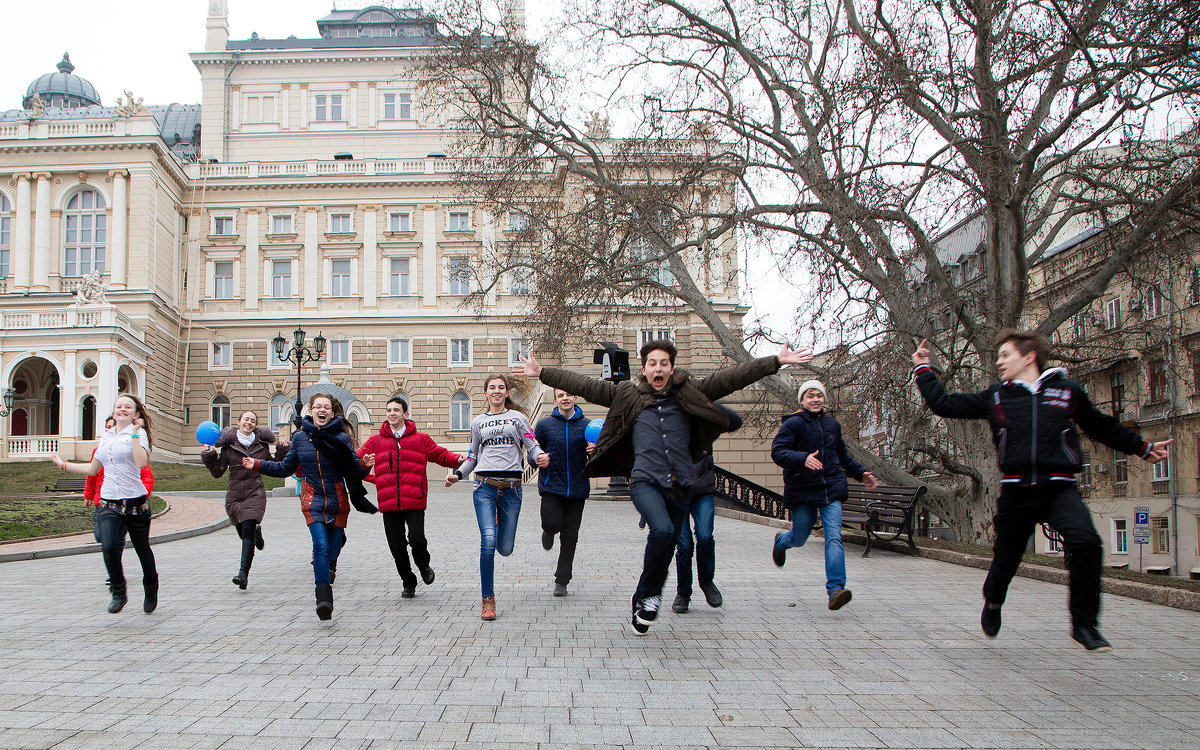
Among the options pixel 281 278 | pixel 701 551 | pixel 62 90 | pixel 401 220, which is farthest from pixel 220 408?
pixel 701 551

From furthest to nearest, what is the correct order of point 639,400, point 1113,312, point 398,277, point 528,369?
point 398,277
point 1113,312
point 528,369
point 639,400

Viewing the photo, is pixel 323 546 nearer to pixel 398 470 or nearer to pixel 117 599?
pixel 398 470

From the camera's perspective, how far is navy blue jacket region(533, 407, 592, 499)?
925cm

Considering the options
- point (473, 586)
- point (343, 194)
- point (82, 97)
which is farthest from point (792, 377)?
point (82, 97)

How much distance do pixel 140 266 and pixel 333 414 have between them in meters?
47.7

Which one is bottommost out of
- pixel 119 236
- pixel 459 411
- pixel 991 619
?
pixel 991 619

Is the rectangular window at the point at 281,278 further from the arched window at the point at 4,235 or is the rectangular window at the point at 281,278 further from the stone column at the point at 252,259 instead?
the arched window at the point at 4,235

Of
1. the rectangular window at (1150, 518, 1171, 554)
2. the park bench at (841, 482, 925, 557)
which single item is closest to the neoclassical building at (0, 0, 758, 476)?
the rectangular window at (1150, 518, 1171, 554)

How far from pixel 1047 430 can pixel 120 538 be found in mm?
7417

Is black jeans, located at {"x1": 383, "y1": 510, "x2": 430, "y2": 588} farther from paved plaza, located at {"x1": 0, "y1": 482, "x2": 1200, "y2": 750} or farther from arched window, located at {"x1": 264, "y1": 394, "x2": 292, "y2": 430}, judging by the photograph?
arched window, located at {"x1": 264, "y1": 394, "x2": 292, "y2": 430}

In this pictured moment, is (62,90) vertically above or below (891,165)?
above

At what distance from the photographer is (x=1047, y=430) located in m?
6.14

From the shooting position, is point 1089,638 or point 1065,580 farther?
point 1065,580

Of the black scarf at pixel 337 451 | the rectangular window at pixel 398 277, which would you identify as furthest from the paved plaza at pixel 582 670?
the rectangular window at pixel 398 277
